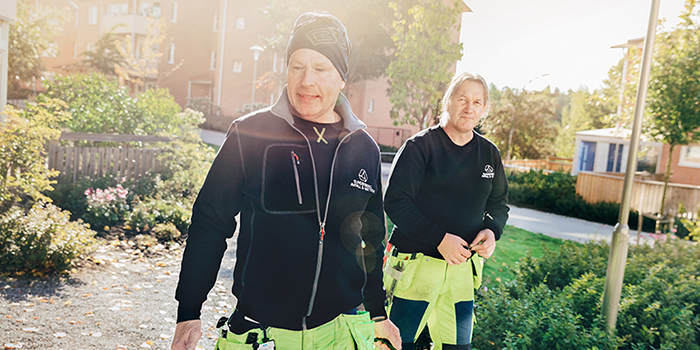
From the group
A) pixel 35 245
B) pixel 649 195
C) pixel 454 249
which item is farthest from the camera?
pixel 649 195

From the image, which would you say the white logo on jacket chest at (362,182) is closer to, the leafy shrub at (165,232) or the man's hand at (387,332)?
the man's hand at (387,332)

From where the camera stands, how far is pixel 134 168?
32.4 feet

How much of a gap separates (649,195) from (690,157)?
10.9 meters

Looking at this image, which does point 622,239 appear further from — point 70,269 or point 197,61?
point 197,61

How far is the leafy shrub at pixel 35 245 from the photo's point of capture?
5695 mm

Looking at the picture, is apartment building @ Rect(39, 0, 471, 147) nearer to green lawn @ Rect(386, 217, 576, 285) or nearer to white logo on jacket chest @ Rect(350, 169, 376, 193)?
green lawn @ Rect(386, 217, 576, 285)

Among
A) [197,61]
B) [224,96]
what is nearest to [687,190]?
[224,96]

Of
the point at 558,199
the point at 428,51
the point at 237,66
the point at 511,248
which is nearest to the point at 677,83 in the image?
the point at 558,199

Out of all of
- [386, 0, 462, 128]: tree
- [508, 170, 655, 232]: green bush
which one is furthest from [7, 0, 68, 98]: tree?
[508, 170, 655, 232]: green bush

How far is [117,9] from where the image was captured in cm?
4297

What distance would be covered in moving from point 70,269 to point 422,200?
15.6ft

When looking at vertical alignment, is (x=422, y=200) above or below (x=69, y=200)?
above

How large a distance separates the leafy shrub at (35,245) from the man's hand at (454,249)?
191 inches

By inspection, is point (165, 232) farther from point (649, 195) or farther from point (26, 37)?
point (26, 37)
